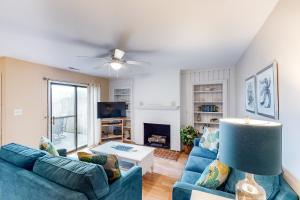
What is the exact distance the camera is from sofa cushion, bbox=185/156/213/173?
2359mm

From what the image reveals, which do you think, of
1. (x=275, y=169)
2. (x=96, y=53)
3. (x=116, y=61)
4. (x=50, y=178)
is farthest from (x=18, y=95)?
(x=275, y=169)

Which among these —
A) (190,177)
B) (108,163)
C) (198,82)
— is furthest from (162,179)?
(198,82)

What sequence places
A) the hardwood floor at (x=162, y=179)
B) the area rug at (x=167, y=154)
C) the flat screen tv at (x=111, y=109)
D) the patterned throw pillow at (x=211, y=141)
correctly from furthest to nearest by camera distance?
the flat screen tv at (x=111, y=109) < the area rug at (x=167, y=154) < the patterned throw pillow at (x=211, y=141) < the hardwood floor at (x=162, y=179)

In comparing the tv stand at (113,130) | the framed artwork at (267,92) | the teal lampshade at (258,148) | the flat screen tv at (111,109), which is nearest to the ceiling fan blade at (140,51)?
the framed artwork at (267,92)

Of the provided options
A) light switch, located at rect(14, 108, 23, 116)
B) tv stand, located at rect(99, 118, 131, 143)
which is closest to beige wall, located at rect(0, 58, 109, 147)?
light switch, located at rect(14, 108, 23, 116)

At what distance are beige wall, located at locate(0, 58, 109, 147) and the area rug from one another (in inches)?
113

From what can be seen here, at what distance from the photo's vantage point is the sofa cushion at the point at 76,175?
4.44 feet

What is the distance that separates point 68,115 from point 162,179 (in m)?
3.21

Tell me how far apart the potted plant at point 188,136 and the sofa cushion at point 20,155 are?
3333 mm

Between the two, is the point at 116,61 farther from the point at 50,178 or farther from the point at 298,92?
the point at 298,92

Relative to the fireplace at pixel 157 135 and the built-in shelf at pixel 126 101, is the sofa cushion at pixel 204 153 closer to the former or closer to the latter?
the fireplace at pixel 157 135

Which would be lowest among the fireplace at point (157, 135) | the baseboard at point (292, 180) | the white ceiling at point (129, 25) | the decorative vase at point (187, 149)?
the decorative vase at point (187, 149)

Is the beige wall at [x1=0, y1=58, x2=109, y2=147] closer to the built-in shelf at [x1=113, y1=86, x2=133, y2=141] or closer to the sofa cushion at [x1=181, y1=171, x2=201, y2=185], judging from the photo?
the built-in shelf at [x1=113, y1=86, x2=133, y2=141]

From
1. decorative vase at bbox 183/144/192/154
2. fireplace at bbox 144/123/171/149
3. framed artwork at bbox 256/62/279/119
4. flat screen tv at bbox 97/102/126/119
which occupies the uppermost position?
framed artwork at bbox 256/62/279/119
